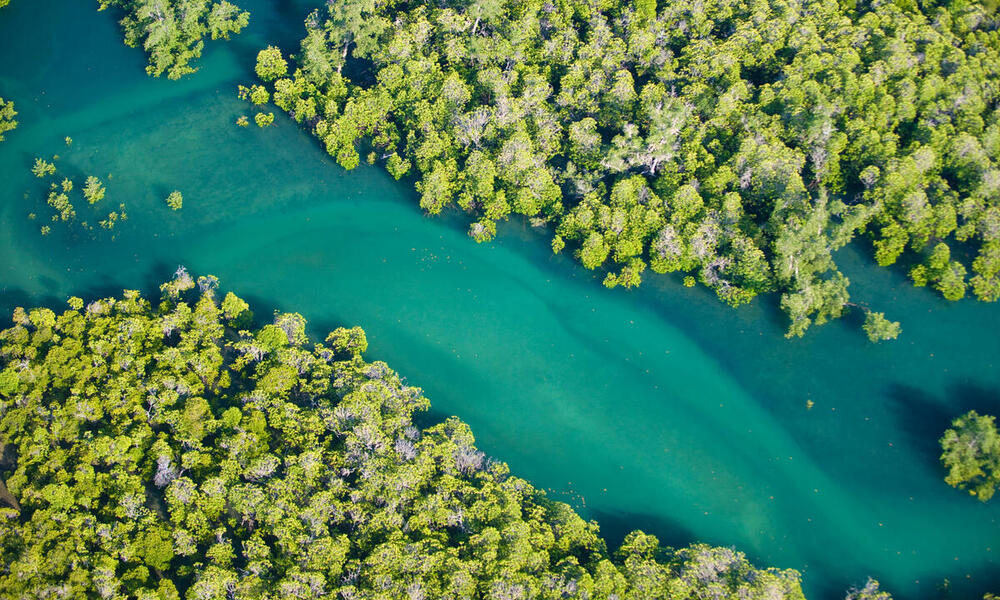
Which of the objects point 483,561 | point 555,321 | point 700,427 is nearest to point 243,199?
point 555,321

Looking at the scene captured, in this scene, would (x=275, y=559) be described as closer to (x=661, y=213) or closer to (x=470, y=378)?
(x=470, y=378)

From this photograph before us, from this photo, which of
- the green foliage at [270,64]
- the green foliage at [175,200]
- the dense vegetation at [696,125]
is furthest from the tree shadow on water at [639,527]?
the green foliage at [270,64]

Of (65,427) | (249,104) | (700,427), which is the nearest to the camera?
(65,427)

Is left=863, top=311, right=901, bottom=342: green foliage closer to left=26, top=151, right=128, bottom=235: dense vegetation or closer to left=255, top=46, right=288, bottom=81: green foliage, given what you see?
left=255, top=46, right=288, bottom=81: green foliage

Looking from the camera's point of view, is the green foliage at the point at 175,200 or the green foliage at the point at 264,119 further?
the green foliage at the point at 264,119

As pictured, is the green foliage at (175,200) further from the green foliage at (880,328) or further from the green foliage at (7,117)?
the green foliage at (880,328)

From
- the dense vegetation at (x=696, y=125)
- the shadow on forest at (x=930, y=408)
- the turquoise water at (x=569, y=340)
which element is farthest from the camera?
the dense vegetation at (x=696, y=125)

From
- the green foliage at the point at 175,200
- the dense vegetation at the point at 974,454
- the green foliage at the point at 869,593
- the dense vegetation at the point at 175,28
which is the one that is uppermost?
the dense vegetation at the point at 974,454
